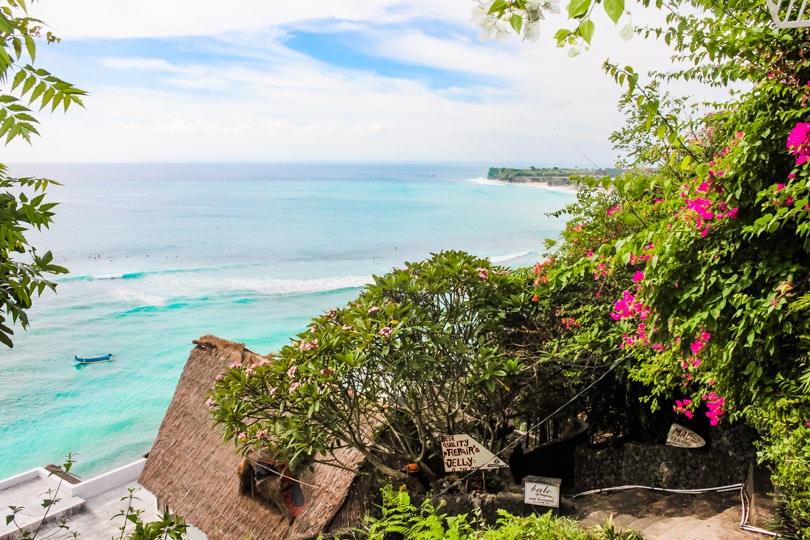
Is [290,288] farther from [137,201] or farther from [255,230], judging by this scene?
[137,201]

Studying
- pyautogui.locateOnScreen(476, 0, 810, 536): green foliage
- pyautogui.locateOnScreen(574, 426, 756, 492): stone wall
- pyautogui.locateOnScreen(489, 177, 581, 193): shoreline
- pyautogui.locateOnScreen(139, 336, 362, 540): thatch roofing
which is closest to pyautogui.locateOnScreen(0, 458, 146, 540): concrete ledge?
pyautogui.locateOnScreen(139, 336, 362, 540): thatch roofing

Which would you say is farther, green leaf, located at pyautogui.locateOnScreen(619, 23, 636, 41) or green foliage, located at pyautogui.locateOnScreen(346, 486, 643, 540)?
green foliage, located at pyautogui.locateOnScreen(346, 486, 643, 540)

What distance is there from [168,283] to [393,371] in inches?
1672

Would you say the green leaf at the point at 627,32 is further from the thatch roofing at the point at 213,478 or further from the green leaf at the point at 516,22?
the thatch roofing at the point at 213,478

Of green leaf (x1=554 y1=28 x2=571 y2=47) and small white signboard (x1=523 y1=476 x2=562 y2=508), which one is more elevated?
green leaf (x1=554 y1=28 x2=571 y2=47)

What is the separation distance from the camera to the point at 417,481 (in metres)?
6.73

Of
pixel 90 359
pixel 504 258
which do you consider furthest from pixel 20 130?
pixel 504 258

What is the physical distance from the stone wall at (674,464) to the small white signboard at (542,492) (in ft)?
6.16

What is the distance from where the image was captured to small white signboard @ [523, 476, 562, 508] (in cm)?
556

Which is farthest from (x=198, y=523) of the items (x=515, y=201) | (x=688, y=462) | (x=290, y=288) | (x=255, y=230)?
(x=515, y=201)

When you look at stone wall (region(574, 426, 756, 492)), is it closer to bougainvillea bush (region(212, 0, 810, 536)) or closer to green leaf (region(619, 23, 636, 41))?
bougainvillea bush (region(212, 0, 810, 536))

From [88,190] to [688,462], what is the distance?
129380mm

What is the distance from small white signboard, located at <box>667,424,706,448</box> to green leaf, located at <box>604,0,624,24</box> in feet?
22.0

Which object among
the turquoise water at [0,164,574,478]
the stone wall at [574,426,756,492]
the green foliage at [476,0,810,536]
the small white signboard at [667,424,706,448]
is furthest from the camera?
the turquoise water at [0,164,574,478]
